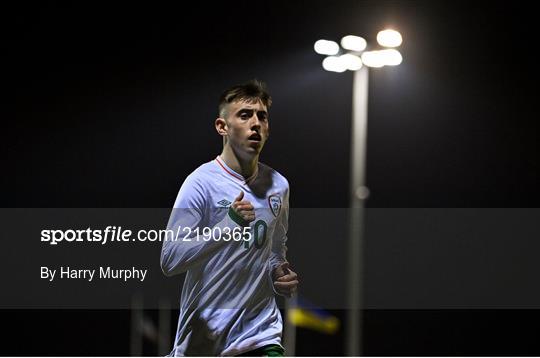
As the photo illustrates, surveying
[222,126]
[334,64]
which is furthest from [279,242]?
[334,64]

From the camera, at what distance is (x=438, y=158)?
8.24 metres

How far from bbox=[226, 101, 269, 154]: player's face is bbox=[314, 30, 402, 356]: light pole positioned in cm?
271

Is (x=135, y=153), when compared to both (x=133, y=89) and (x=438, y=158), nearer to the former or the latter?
(x=133, y=89)

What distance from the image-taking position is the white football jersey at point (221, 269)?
4516 millimetres

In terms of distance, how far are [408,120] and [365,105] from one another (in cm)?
54

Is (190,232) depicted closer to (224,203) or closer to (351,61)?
(224,203)

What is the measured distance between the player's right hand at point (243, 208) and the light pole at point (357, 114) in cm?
303

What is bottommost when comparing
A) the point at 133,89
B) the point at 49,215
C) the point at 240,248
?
the point at 240,248

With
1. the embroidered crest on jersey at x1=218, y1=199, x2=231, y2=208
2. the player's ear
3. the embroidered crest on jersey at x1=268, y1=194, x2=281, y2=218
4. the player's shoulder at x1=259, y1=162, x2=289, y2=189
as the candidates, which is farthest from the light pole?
the embroidered crest on jersey at x1=218, y1=199, x2=231, y2=208

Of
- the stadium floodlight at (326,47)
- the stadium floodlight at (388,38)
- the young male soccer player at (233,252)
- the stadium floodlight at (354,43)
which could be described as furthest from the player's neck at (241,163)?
the stadium floodlight at (354,43)

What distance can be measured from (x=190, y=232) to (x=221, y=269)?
0.80 ft

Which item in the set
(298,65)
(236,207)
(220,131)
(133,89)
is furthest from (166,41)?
(236,207)

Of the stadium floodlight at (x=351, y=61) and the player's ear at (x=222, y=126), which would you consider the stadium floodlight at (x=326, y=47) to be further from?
the player's ear at (x=222, y=126)

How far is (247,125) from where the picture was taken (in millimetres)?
4699
